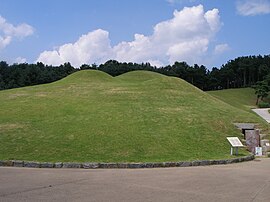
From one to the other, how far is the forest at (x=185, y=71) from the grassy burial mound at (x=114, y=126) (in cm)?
5248

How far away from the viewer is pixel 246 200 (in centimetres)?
785

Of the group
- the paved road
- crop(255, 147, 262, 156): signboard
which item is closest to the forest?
crop(255, 147, 262, 156): signboard

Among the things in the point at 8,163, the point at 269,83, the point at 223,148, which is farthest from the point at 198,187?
the point at 269,83

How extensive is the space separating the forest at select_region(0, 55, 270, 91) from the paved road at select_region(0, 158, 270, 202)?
7347 cm

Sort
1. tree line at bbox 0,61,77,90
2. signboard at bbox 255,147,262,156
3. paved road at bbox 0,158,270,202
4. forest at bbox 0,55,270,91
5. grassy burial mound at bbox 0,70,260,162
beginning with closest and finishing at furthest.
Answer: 1. paved road at bbox 0,158,270,202
2. grassy burial mound at bbox 0,70,260,162
3. signboard at bbox 255,147,262,156
4. tree line at bbox 0,61,77,90
5. forest at bbox 0,55,270,91

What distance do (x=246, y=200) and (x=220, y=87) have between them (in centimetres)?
10723

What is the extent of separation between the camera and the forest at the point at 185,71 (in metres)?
83.1

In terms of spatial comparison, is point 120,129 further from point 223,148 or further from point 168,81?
point 168,81

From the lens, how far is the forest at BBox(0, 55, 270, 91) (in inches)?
3273

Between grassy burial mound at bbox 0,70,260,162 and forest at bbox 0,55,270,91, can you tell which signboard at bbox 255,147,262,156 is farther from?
forest at bbox 0,55,270,91

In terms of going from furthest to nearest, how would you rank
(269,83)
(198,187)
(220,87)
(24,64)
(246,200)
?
(220,87) → (24,64) → (269,83) → (198,187) → (246,200)

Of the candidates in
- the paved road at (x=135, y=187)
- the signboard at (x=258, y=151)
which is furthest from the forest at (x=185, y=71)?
the paved road at (x=135, y=187)

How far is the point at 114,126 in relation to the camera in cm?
2086

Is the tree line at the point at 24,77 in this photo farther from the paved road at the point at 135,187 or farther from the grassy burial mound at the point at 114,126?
the paved road at the point at 135,187
